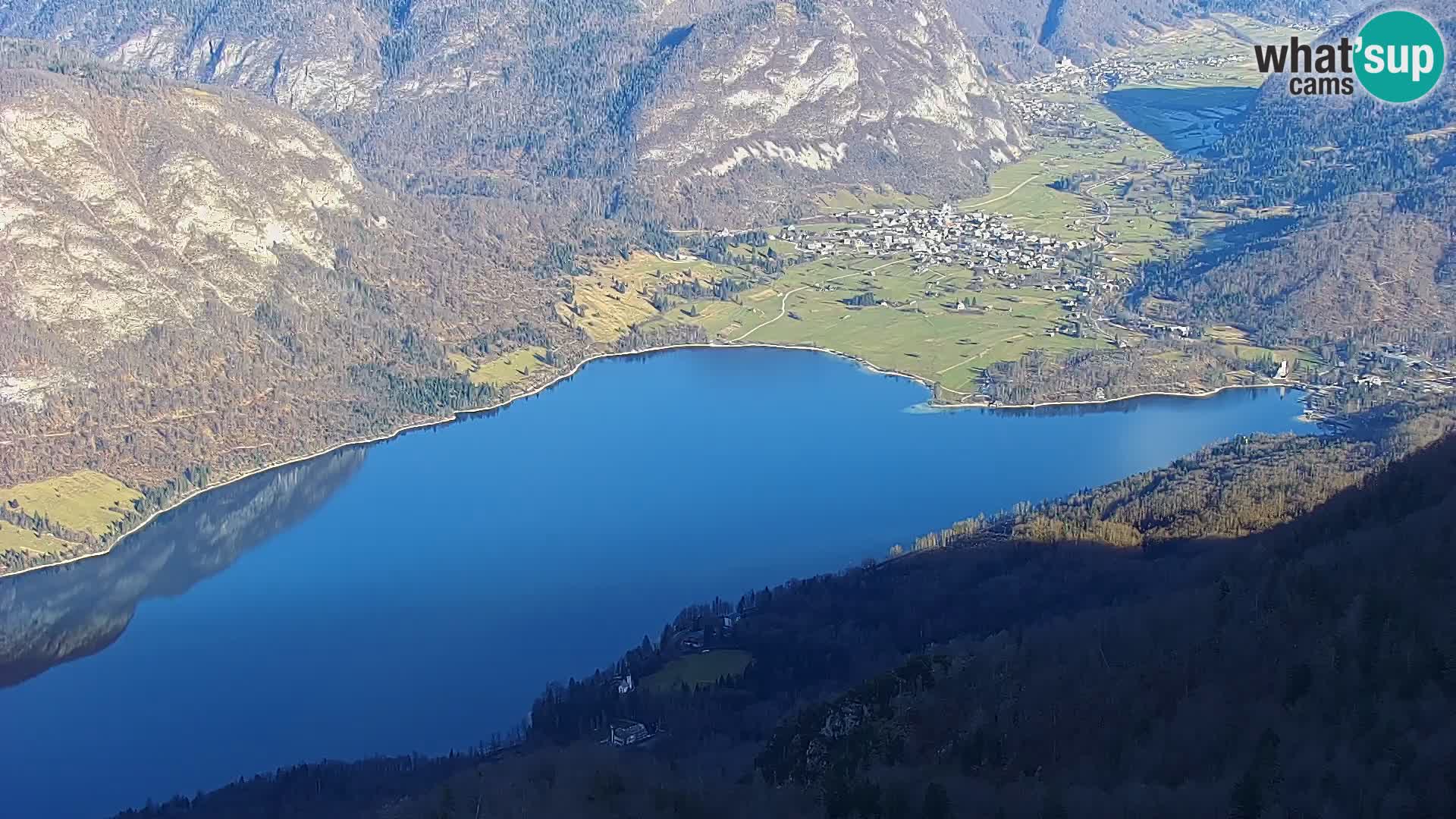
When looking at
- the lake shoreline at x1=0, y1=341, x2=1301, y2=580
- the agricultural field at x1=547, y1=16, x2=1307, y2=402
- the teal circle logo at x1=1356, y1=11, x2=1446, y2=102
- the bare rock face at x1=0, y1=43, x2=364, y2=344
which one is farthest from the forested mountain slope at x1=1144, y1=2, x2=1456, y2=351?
the bare rock face at x1=0, y1=43, x2=364, y2=344

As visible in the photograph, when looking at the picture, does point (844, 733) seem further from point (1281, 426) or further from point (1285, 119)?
point (1285, 119)

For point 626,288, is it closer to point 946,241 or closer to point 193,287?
point 946,241

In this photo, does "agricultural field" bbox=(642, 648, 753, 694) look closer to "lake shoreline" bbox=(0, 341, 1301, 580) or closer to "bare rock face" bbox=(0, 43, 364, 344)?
"lake shoreline" bbox=(0, 341, 1301, 580)

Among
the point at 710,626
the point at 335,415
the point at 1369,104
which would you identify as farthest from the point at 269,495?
the point at 1369,104

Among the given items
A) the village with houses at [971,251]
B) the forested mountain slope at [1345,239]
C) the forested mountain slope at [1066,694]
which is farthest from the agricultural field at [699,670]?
the forested mountain slope at [1345,239]

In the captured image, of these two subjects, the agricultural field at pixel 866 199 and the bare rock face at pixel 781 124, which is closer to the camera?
the agricultural field at pixel 866 199

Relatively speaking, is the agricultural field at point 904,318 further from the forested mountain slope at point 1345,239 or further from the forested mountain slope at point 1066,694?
the forested mountain slope at point 1066,694
